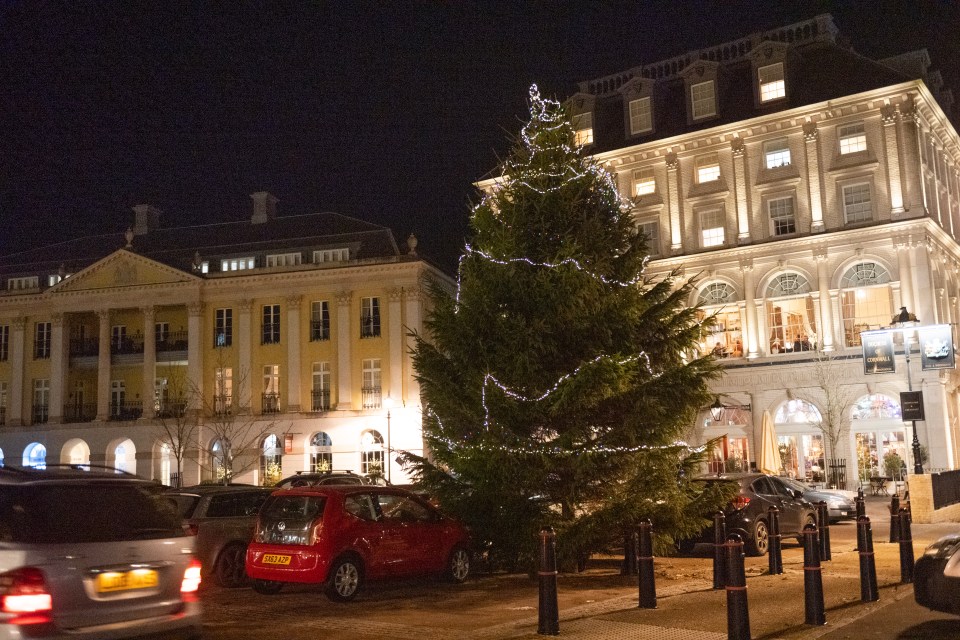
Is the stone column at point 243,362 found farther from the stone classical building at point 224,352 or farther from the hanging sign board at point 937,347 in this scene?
the hanging sign board at point 937,347

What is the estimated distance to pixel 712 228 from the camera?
138 ft

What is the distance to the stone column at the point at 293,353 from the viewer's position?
5072 cm

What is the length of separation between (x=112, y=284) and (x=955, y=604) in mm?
52591

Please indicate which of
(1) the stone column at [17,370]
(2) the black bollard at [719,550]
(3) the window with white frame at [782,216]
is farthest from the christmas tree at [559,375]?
(1) the stone column at [17,370]

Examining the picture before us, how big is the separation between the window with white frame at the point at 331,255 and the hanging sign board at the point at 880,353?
31.9 meters

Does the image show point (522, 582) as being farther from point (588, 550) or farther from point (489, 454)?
point (489, 454)

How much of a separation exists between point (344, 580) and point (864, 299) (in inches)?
1226

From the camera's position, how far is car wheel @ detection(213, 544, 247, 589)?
15.5m

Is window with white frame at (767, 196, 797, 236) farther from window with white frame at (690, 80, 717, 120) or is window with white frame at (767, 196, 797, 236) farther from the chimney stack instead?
the chimney stack

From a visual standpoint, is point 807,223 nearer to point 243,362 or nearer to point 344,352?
point 344,352

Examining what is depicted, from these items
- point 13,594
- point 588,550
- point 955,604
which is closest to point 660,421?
point 588,550

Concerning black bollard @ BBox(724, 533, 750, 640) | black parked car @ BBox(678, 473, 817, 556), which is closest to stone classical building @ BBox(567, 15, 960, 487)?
black parked car @ BBox(678, 473, 817, 556)

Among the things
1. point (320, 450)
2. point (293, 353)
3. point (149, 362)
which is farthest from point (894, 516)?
point (149, 362)

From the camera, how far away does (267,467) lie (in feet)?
165
